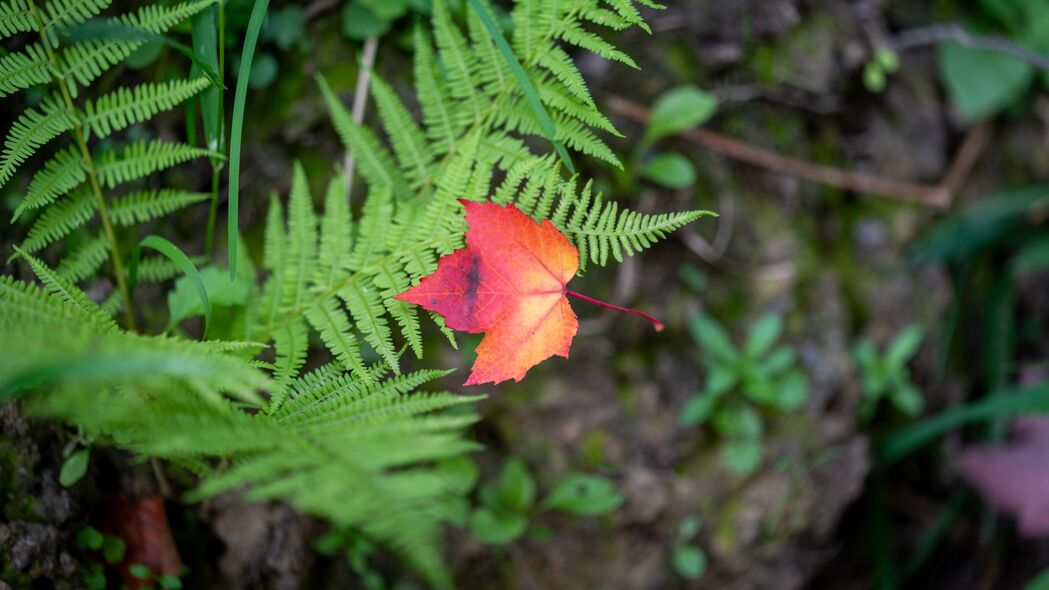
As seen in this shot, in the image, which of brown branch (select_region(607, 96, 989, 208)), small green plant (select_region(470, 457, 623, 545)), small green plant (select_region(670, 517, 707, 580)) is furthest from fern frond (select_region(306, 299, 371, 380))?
small green plant (select_region(670, 517, 707, 580))

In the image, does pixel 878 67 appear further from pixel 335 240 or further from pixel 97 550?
pixel 97 550

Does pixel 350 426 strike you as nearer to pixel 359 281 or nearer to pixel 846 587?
pixel 359 281

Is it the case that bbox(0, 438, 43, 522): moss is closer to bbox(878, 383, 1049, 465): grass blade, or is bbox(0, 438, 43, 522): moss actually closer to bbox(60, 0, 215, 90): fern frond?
bbox(60, 0, 215, 90): fern frond

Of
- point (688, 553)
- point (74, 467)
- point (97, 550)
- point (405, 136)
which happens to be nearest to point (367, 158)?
point (405, 136)

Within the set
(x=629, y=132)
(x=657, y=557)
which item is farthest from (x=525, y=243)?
(x=657, y=557)

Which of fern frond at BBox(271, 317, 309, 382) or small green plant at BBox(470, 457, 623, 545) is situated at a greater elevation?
fern frond at BBox(271, 317, 309, 382)
